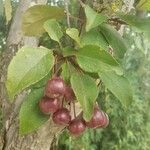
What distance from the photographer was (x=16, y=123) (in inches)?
57.4

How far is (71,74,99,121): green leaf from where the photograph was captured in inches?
24.6

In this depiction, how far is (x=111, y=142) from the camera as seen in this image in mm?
3533

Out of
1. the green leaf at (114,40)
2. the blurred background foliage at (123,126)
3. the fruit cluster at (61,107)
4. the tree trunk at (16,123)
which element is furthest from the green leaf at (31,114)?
the blurred background foliage at (123,126)

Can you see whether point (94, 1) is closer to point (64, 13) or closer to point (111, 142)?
point (64, 13)

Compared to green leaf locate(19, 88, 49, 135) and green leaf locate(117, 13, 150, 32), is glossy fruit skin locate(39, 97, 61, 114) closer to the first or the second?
green leaf locate(19, 88, 49, 135)

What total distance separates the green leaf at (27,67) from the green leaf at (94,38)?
0.08 m

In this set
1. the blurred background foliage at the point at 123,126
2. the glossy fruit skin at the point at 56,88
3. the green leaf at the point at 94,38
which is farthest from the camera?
the blurred background foliage at the point at 123,126

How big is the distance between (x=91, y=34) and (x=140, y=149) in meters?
3.03

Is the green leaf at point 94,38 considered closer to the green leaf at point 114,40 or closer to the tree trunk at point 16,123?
the green leaf at point 114,40

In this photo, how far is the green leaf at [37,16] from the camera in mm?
749

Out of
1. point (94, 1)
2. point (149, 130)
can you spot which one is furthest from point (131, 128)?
point (94, 1)

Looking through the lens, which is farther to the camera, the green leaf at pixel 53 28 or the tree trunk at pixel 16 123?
the tree trunk at pixel 16 123

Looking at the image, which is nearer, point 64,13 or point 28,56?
point 28,56

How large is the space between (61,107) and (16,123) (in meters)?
0.84
